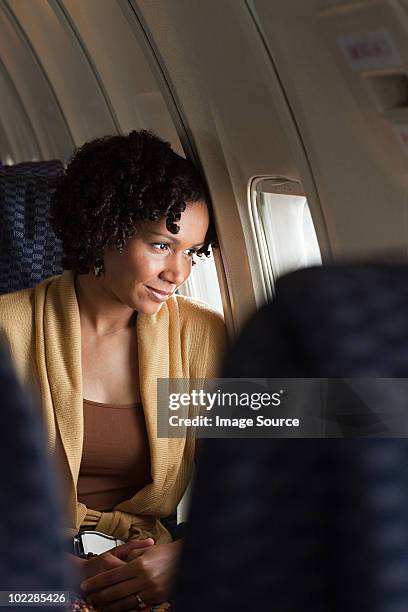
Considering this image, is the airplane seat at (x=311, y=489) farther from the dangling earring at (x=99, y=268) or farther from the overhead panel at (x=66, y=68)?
the overhead panel at (x=66, y=68)

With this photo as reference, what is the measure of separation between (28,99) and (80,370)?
3587 mm

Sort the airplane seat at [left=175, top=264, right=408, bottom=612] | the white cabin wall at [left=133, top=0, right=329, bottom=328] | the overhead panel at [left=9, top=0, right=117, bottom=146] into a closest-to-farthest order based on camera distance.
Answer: the airplane seat at [left=175, top=264, right=408, bottom=612] < the white cabin wall at [left=133, top=0, right=329, bottom=328] < the overhead panel at [left=9, top=0, right=117, bottom=146]

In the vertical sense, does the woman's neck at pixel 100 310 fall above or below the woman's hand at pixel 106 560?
above

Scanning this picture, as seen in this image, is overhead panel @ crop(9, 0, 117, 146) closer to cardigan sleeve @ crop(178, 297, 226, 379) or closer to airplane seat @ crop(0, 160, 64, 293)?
airplane seat @ crop(0, 160, 64, 293)

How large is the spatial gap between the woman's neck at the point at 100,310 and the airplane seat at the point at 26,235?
243 millimetres

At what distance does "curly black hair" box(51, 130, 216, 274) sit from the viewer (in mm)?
1706

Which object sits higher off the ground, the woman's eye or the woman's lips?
the woman's eye

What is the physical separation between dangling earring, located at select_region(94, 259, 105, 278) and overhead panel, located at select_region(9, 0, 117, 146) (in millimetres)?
1573

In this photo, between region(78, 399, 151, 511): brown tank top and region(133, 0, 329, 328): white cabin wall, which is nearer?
region(78, 399, 151, 511): brown tank top

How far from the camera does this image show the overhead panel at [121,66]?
256 cm

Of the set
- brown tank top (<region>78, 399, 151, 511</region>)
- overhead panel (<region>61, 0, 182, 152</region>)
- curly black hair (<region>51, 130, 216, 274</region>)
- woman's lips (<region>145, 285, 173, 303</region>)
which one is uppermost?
overhead panel (<region>61, 0, 182, 152</region>)

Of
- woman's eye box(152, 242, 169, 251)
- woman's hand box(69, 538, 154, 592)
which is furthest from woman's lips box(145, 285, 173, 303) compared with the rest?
woman's hand box(69, 538, 154, 592)

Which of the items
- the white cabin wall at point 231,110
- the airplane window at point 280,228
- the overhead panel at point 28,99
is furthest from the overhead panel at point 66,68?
the airplane window at point 280,228

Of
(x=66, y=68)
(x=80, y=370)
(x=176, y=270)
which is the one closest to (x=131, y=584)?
(x=80, y=370)
